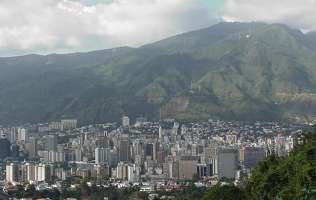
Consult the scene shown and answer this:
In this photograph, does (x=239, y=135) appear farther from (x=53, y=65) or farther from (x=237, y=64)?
(x=53, y=65)

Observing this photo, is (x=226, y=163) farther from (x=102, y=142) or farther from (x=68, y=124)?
(x=68, y=124)

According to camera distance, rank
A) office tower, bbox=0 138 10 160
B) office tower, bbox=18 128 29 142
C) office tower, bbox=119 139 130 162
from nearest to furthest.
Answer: office tower, bbox=119 139 130 162 → office tower, bbox=0 138 10 160 → office tower, bbox=18 128 29 142

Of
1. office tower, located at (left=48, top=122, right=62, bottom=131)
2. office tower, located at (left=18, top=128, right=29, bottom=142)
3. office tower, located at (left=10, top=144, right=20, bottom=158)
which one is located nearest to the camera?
office tower, located at (left=10, top=144, right=20, bottom=158)

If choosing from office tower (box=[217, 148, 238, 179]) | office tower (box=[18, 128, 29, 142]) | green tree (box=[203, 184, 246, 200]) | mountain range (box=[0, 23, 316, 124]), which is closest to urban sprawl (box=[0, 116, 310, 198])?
office tower (box=[217, 148, 238, 179])

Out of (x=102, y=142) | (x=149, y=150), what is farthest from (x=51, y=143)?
(x=149, y=150)

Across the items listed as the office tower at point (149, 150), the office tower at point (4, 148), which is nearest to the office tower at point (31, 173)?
the office tower at point (149, 150)

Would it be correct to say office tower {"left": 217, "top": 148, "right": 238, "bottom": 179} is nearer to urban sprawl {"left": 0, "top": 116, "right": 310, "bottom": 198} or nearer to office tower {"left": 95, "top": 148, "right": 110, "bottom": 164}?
urban sprawl {"left": 0, "top": 116, "right": 310, "bottom": 198}

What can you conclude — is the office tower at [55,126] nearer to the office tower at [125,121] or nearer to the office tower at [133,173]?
the office tower at [125,121]
